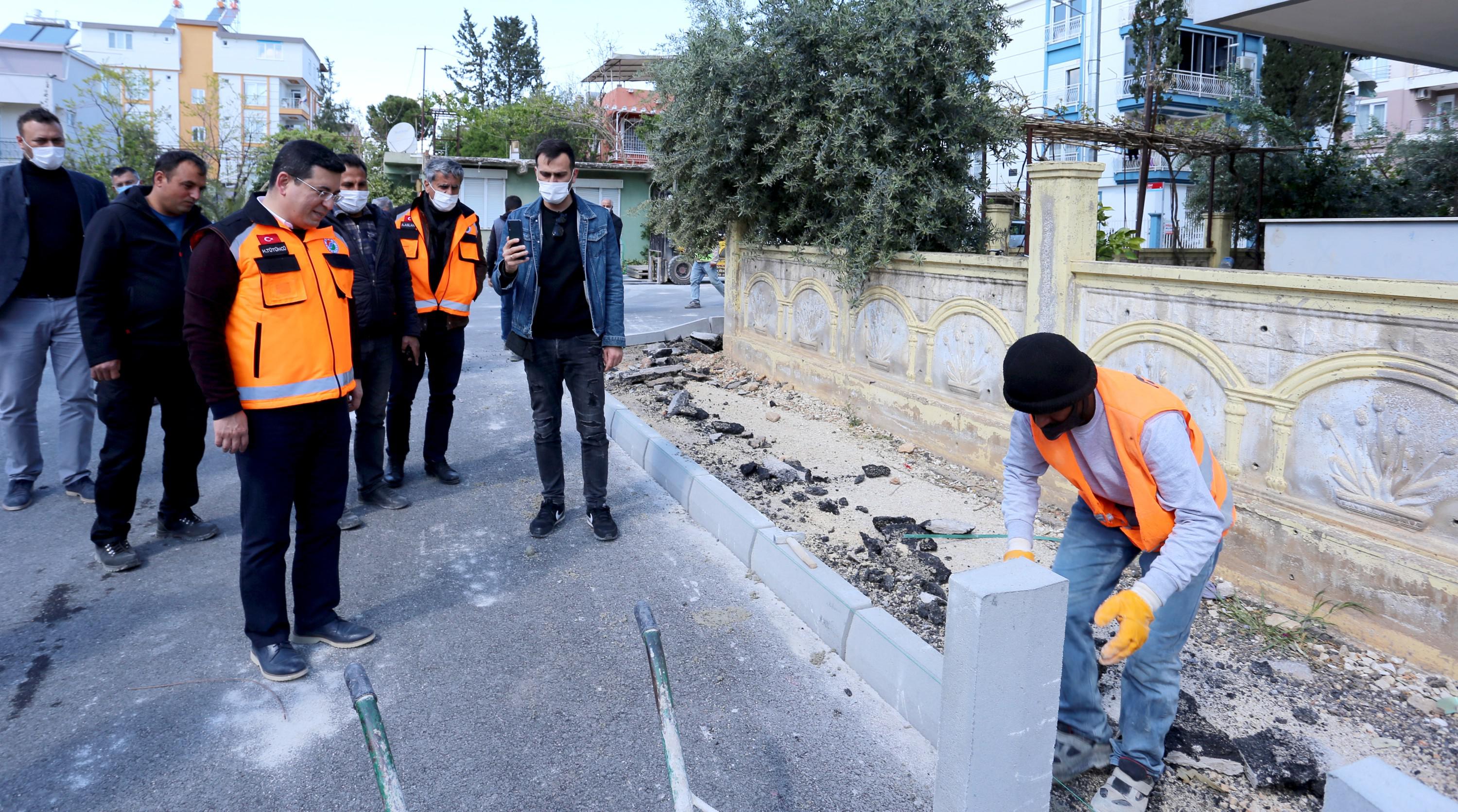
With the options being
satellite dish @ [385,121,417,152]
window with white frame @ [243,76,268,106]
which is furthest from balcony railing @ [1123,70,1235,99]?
window with white frame @ [243,76,268,106]

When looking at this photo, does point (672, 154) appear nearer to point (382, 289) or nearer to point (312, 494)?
point (382, 289)

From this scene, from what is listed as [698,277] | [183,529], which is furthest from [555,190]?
[698,277]

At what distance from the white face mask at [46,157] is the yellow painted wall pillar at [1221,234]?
15.9m

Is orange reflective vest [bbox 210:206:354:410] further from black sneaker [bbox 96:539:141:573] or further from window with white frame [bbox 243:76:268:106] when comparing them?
window with white frame [bbox 243:76:268:106]

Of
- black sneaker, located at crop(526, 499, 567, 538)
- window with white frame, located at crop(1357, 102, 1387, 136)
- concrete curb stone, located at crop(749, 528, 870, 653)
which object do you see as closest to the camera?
concrete curb stone, located at crop(749, 528, 870, 653)

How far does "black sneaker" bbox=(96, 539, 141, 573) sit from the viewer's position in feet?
15.7

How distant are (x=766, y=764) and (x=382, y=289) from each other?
12.3 feet

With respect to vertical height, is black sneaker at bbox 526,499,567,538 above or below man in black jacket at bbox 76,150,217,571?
below

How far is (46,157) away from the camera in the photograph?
5.50m

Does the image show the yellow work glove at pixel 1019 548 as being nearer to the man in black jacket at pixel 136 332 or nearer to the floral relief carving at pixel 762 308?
the man in black jacket at pixel 136 332

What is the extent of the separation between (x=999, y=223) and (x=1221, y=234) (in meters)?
7.05

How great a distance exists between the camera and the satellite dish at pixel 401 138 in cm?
2102

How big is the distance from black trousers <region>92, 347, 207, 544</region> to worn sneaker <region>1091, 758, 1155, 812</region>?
4.66 metres

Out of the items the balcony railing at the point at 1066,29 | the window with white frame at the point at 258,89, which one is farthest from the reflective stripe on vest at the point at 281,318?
the window with white frame at the point at 258,89
